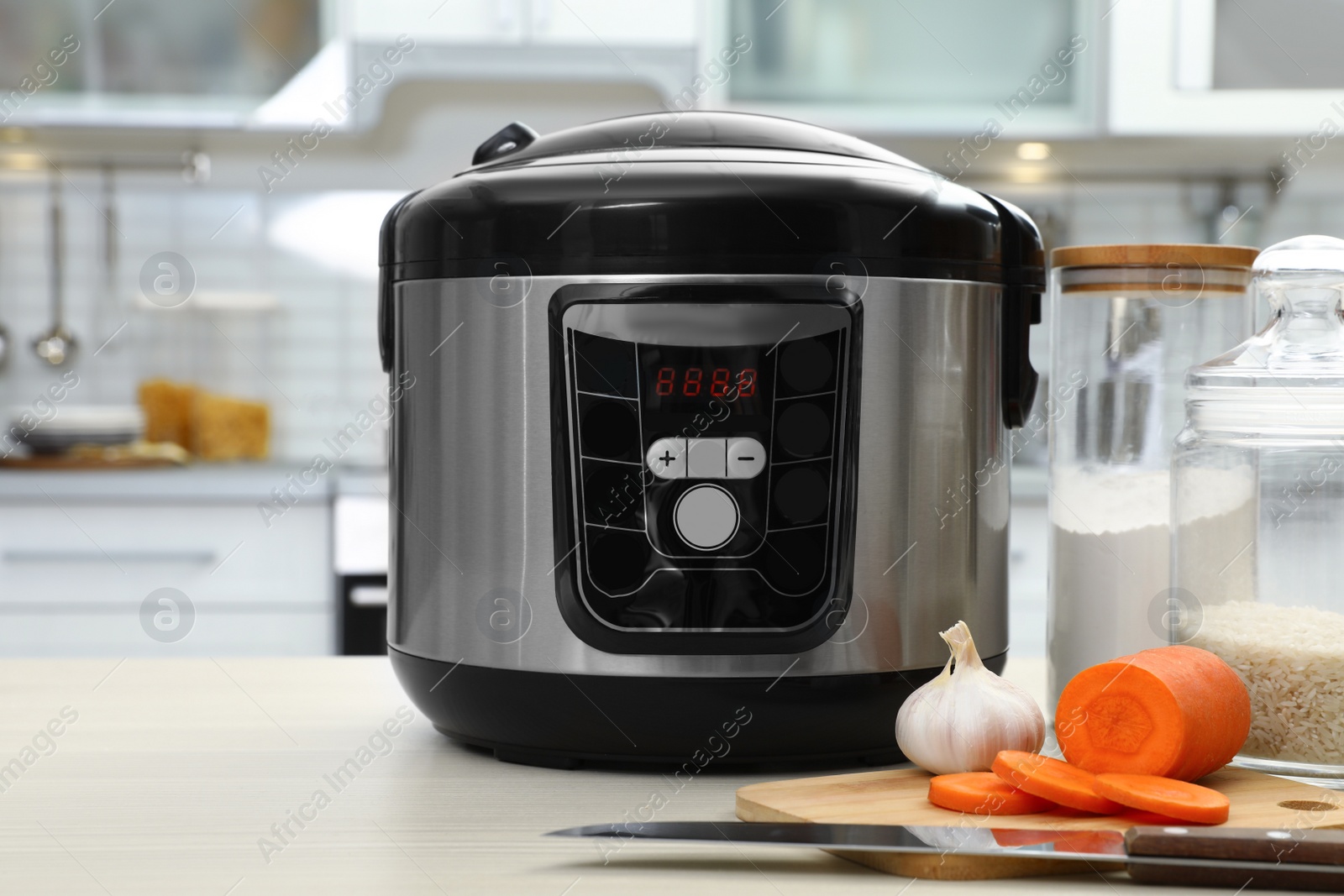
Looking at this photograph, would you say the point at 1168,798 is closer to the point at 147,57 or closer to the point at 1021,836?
the point at 1021,836

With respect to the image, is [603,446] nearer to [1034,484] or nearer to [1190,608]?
[1190,608]

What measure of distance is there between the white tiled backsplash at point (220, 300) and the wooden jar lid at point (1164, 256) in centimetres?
189

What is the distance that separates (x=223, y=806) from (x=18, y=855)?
0.08 metres

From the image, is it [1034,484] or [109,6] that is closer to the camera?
[1034,484]

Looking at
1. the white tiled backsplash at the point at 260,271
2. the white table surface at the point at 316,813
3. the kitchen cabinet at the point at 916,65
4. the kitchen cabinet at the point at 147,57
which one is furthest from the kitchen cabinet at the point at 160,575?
the white table surface at the point at 316,813

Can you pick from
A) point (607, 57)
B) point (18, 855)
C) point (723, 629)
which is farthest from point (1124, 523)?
point (607, 57)

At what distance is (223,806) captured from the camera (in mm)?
488

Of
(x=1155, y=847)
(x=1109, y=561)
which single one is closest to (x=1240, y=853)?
(x=1155, y=847)

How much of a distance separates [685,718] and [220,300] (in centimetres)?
208

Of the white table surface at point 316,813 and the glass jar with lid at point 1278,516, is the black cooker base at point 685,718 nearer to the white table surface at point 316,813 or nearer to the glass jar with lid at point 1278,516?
the white table surface at point 316,813

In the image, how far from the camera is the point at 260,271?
242cm

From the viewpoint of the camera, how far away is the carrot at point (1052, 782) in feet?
1.50

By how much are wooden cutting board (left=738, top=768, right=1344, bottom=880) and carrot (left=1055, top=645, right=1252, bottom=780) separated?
2cm

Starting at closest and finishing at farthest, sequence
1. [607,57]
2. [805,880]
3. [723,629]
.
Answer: [805,880] → [723,629] → [607,57]
